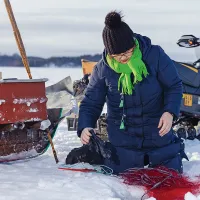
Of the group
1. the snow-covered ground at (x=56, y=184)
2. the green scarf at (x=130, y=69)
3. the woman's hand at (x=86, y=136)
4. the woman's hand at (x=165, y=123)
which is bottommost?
the snow-covered ground at (x=56, y=184)

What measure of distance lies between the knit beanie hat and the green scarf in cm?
9

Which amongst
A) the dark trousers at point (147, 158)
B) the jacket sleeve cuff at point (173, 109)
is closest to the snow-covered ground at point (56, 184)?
the dark trousers at point (147, 158)

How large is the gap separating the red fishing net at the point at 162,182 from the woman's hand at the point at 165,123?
291 mm

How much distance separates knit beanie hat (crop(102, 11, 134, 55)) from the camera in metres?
3.11

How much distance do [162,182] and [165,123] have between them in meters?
0.36

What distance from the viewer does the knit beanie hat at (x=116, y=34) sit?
122 inches

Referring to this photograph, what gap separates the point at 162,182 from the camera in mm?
3047

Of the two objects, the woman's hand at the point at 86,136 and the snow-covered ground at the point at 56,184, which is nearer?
the snow-covered ground at the point at 56,184

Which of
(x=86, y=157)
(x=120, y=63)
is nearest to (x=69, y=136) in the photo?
(x=86, y=157)

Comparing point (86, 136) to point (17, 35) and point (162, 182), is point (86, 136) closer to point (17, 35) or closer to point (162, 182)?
point (162, 182)

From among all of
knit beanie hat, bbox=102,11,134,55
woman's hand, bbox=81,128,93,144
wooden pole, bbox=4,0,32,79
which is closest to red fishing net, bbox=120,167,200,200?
woman's hand, bbox=81,128,93,144

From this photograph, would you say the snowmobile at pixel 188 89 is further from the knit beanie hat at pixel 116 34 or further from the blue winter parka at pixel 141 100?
the knit beanie hat at pixel 116 34

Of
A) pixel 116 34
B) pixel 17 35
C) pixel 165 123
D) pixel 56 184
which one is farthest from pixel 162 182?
pixel 17 35

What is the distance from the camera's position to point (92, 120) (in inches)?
132
